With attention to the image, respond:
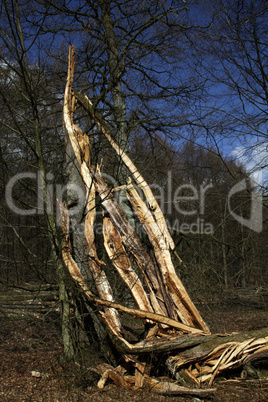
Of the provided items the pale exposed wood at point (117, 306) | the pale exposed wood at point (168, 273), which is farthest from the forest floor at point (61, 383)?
the pale exposed wood at point (168, 273)

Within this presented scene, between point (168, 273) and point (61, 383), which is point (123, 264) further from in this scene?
point (61, 383)

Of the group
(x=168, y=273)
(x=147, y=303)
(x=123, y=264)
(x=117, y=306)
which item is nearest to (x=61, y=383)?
(x=117, y=306)

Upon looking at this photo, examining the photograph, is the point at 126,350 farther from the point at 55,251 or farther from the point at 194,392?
the point at 55,251

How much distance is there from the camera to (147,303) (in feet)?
15.2

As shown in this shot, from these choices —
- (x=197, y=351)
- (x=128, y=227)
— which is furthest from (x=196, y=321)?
(x=128, y=227)

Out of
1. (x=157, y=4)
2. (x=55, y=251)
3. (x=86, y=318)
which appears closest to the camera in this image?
(x=55, y=251)

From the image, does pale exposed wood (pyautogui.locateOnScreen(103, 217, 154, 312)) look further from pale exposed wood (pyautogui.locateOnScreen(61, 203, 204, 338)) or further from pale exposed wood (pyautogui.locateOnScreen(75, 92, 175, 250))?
pale exposed wood (pyautogui.locateOnScreen(75, 92, 175, 250))

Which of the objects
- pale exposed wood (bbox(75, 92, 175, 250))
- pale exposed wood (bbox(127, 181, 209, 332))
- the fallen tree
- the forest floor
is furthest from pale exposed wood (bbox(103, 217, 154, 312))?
the forest floor

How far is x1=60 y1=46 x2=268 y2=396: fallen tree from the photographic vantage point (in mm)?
3957

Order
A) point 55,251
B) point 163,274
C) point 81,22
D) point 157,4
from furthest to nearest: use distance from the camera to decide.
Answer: point 81,22
point 157,4
point 163,274
point 55,251

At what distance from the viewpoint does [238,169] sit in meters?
6.09

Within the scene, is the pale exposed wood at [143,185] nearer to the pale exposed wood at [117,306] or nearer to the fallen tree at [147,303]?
the fallen tree at [147,303]

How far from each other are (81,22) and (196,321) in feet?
23.7

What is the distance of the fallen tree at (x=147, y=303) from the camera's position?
13.0 ft
